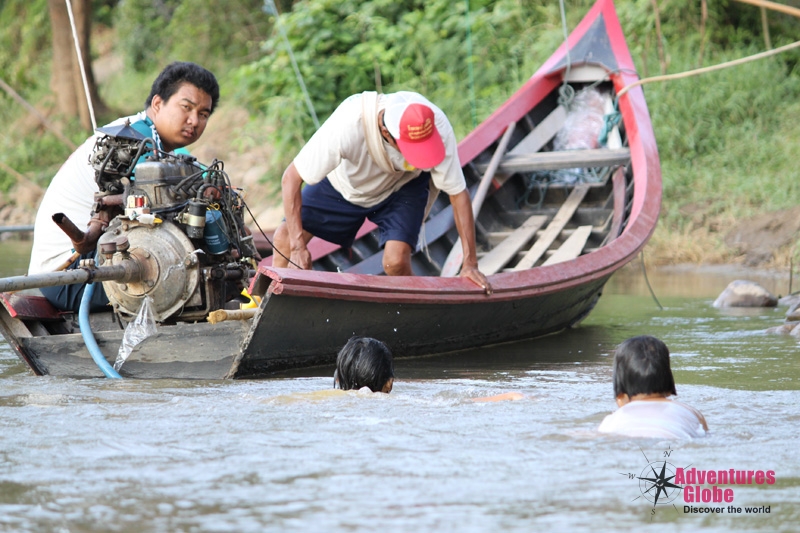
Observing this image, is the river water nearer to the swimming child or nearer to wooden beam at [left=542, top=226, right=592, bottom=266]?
the swimming child

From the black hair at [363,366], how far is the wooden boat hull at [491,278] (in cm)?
50

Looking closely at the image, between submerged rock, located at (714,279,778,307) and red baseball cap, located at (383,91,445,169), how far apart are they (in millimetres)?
3255

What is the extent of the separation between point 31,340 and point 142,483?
2236mm

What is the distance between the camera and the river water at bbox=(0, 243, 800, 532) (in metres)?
2.59

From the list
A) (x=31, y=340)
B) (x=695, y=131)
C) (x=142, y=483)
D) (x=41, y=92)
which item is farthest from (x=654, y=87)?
(x=41, y=92)

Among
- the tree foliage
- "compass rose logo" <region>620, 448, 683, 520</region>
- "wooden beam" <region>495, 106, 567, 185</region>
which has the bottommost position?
"compass rose logo" <region>620, 448, 683, 520</region>

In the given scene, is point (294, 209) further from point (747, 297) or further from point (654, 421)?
point (747, 297)

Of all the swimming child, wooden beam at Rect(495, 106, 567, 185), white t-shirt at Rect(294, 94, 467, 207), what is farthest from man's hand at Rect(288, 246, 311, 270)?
wooden beam at Rect(495, 106, 567, 185)

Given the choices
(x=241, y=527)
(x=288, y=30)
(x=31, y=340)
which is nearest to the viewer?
(x=241, y=527)

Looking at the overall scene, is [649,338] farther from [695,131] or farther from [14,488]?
[695,131]

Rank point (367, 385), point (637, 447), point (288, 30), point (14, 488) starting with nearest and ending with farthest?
point (14, 488)
point (637, 447)
point (367, 385)
point (288, 30)

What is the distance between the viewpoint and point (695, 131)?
1080 cm

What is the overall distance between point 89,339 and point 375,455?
1.99m

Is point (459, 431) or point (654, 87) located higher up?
point (654, 87)
